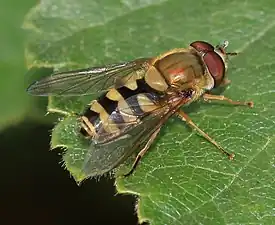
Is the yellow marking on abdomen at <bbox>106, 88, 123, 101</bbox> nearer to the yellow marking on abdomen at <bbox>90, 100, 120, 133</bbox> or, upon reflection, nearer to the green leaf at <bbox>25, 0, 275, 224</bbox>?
the yellow marking on abdomen at <bbox>90, 100, 120, 133</bbox>

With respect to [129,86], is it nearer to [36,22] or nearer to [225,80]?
[225,80]

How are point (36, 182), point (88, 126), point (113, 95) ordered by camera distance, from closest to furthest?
point (88, 126)
point (113, 95)
point (36, 182)

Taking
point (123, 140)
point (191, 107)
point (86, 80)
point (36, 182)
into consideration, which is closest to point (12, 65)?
point (36, 182)

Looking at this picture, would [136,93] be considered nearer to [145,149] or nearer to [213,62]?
[145,149]

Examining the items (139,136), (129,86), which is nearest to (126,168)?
(139,136)

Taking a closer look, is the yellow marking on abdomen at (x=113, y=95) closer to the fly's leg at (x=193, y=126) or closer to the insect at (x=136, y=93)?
the insect at (x=136, y=93)
